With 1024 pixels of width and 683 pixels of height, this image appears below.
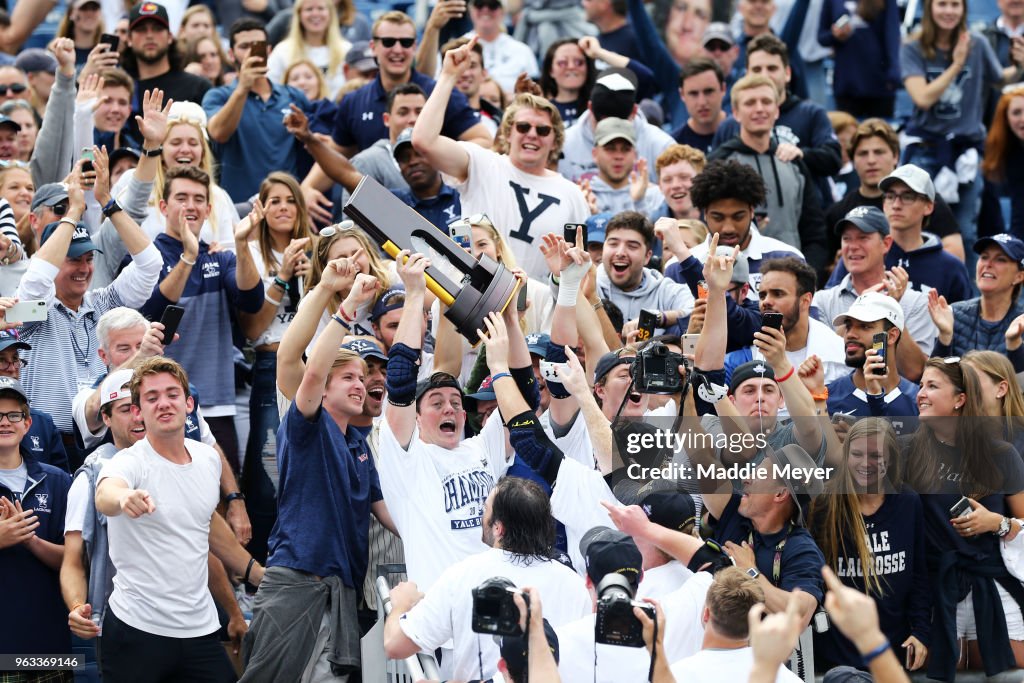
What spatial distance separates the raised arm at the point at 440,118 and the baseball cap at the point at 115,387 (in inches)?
79.7

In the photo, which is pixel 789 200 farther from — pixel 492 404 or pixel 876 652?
pixel 876 652

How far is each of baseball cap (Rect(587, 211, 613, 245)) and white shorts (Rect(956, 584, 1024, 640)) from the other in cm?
281

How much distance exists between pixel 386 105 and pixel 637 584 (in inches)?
226

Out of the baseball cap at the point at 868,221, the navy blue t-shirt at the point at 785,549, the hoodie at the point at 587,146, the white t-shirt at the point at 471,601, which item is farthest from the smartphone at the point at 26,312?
the baseball cap at the point at 868,221

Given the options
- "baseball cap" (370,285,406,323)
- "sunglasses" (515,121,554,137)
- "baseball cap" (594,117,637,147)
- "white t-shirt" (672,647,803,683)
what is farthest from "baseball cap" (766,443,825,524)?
"baseball cap" (594,117,637,147)

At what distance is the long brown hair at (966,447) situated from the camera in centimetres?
730

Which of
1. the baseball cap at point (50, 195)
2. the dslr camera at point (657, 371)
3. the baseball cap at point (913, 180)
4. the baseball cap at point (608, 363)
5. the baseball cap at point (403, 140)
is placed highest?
the baseball cap at point (403, 140)

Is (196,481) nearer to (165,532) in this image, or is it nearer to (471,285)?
(165,532)

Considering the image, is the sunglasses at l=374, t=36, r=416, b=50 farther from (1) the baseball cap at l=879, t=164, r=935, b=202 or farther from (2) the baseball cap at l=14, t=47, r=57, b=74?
(1) the baseball cap at l=879, t=164, r=935, b=202

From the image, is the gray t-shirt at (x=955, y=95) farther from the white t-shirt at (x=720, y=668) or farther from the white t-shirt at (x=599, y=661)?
the white t-shirt at (x=720, y=668)

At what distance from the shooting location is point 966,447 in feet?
24.2

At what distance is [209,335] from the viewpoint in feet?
28.3

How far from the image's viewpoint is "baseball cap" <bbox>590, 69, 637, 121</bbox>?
1029 cm

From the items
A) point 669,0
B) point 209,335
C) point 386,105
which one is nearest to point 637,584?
point 209,335
